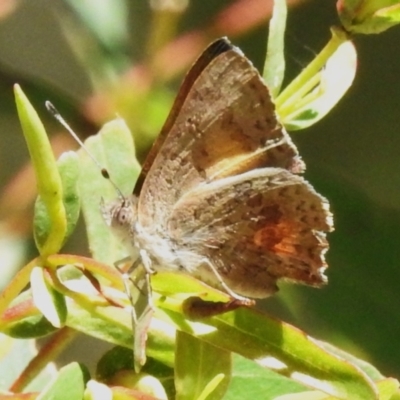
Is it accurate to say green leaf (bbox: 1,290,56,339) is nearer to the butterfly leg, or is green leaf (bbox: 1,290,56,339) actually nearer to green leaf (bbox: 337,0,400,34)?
the butterfly leg

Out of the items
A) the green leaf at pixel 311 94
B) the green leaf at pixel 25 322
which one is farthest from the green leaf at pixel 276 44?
the green leaf at pixel 25 322

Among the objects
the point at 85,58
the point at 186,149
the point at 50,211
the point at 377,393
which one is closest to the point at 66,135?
the point at 85,58

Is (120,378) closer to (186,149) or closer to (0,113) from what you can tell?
(186,149)

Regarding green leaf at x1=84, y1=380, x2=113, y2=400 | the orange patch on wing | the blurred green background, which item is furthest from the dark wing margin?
the blurred green background

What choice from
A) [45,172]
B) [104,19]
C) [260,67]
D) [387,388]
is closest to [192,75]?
[45,172]

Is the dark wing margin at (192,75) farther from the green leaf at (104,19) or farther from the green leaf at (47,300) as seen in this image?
the green leaf at (104,19)

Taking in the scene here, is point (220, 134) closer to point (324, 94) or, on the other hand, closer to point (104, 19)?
point (324, 94)
